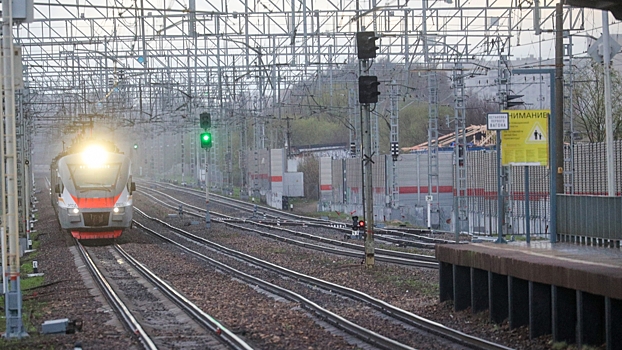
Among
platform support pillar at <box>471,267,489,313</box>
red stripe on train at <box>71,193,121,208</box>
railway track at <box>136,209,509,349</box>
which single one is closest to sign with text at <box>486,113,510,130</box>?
railway track at <box>136,209,509,349</box>

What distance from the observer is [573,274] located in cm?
1089

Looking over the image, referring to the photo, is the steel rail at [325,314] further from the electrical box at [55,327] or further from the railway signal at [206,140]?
the railway signal at [206,140]

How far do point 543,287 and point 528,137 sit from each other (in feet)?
22.1

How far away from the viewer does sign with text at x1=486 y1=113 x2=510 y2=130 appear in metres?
18.5

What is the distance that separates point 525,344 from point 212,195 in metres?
61.0

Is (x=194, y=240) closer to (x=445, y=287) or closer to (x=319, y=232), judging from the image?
(x=319, y=232)

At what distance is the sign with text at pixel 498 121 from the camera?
1848cm

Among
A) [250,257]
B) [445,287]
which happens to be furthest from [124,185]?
[445,287]

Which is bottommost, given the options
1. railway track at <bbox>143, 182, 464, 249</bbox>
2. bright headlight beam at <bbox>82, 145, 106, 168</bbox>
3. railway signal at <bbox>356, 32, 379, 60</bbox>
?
railway track at <bbox>143, 182, 464, 249</bbox>

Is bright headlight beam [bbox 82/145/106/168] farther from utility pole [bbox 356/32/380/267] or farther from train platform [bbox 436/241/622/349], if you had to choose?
train platform [bbox 436/241/622/349]

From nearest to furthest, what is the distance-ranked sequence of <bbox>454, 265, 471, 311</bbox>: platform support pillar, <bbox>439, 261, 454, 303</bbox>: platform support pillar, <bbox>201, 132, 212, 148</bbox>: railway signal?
<bbox>454, 265, 471, 311</bbox>: platform support pillar < <bbox>439, 261, 454, 303</bbox>: platform support pillar < <bbox>201, 132, 212, 148</bbox>: railway signal

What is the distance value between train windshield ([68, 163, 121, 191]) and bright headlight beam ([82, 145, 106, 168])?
4.1 inches

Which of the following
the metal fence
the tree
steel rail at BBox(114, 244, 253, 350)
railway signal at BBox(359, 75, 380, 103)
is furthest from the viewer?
the tree

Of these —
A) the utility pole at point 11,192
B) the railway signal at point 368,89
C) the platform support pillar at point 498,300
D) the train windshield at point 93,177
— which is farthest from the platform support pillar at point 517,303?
the train windshield at point 93,177
